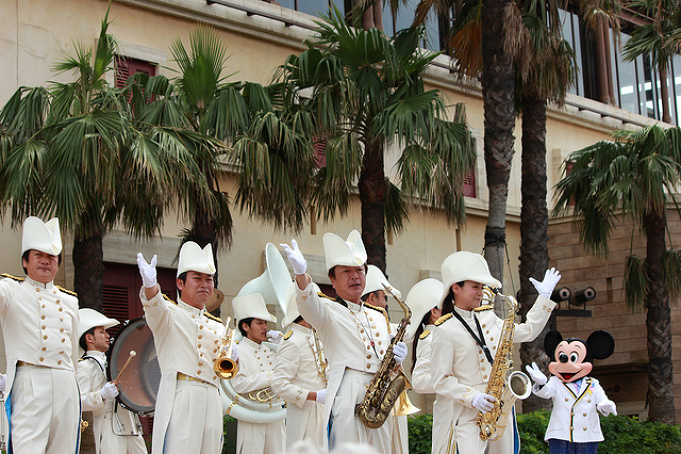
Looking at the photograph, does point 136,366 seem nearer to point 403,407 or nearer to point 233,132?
point 403,407

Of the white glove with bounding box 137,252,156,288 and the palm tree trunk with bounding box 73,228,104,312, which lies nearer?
the white glove with bounding box 137,252,156,288

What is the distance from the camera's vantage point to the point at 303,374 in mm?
10281

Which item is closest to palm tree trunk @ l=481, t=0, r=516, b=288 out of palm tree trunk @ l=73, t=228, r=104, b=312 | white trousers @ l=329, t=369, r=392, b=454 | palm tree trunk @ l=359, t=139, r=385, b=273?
palm tree trunk @ l=359, t=139, r=385, b=273

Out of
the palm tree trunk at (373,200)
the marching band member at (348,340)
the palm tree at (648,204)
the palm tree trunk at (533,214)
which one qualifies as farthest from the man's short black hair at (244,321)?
the palm tree at (648,204)

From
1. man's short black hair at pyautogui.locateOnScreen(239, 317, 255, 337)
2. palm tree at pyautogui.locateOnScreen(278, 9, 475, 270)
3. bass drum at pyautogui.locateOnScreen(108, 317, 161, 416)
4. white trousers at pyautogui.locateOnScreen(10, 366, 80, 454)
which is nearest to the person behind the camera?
white trousers at pyautogui.locateOnScreen(10, 366, 80, 454)

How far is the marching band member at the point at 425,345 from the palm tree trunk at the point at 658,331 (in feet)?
31.8

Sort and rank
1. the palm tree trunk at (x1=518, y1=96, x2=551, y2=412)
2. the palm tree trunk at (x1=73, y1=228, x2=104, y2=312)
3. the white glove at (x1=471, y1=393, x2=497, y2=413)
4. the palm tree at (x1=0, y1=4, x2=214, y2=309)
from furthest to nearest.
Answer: the palm tree trunk at (x1=518, y1=96, x2=551, y2=412) < the palm tree trunk at (x1=73, y1=228, x2=104, y2=312) < the palm tree at (x1=0, y1=4, x2=214, y2=309) < the white glove at (x1=471, y1=393, x2=497, y2=413)

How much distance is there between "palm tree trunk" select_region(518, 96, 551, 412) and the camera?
1703 centimetres

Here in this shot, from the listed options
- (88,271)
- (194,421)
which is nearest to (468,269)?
(194,421)

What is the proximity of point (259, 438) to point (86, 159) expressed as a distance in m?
3.82

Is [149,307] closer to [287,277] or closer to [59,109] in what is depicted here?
[287,277]

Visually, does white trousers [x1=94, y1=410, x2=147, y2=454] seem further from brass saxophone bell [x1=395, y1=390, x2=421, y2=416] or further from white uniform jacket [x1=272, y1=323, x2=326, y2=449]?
brass saxophone bell [x1=395, y1=390, x2=421, y2=416]

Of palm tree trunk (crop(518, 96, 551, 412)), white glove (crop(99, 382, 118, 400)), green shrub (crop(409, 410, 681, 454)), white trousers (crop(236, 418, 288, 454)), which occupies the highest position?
palm tree trunk (crop(518, 96, 551, 412))

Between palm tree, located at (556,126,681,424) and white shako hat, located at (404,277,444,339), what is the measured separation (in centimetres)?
851
